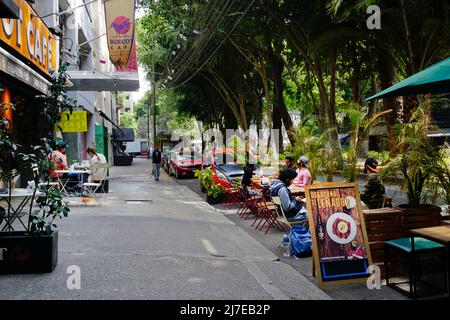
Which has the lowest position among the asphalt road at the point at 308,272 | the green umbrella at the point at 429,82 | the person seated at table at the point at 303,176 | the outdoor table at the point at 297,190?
the asphalt road at the point at 308,272

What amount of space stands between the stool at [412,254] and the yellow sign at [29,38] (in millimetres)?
7780

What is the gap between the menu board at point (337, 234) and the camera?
533 centimetres

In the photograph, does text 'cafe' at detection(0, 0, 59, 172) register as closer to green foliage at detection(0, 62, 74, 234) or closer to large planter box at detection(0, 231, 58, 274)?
green foliage at detection(0, 62, 74, 234)

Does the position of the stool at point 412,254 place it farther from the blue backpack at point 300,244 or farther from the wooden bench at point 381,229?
the blue backpack at point 300,244

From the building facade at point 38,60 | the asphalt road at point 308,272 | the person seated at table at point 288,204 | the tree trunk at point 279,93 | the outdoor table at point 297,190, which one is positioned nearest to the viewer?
the asphalt road at point 308,272

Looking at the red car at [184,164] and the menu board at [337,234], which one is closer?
the menu board at [337,234]

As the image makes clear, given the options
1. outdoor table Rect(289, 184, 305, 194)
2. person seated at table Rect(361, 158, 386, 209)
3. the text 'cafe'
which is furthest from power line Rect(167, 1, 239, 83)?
person seated at table Rect(361, 158, 386, 209)

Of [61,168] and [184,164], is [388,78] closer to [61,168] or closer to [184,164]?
[61,168]

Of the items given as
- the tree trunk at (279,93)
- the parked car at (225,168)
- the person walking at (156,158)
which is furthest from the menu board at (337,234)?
the person walking at (156,158)

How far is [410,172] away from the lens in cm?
592

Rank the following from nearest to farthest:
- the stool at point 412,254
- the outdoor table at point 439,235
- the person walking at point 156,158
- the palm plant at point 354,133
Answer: the outdoor table at point 439,235 < the stool at point 412,254 < the palm plant at point 354,133 < the person walking at point 156,158

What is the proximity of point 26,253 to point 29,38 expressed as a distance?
7187mm

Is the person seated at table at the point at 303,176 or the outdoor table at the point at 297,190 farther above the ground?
the person seated at table at the point at 303,176

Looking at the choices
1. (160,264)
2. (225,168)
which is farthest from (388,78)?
(160,264)
